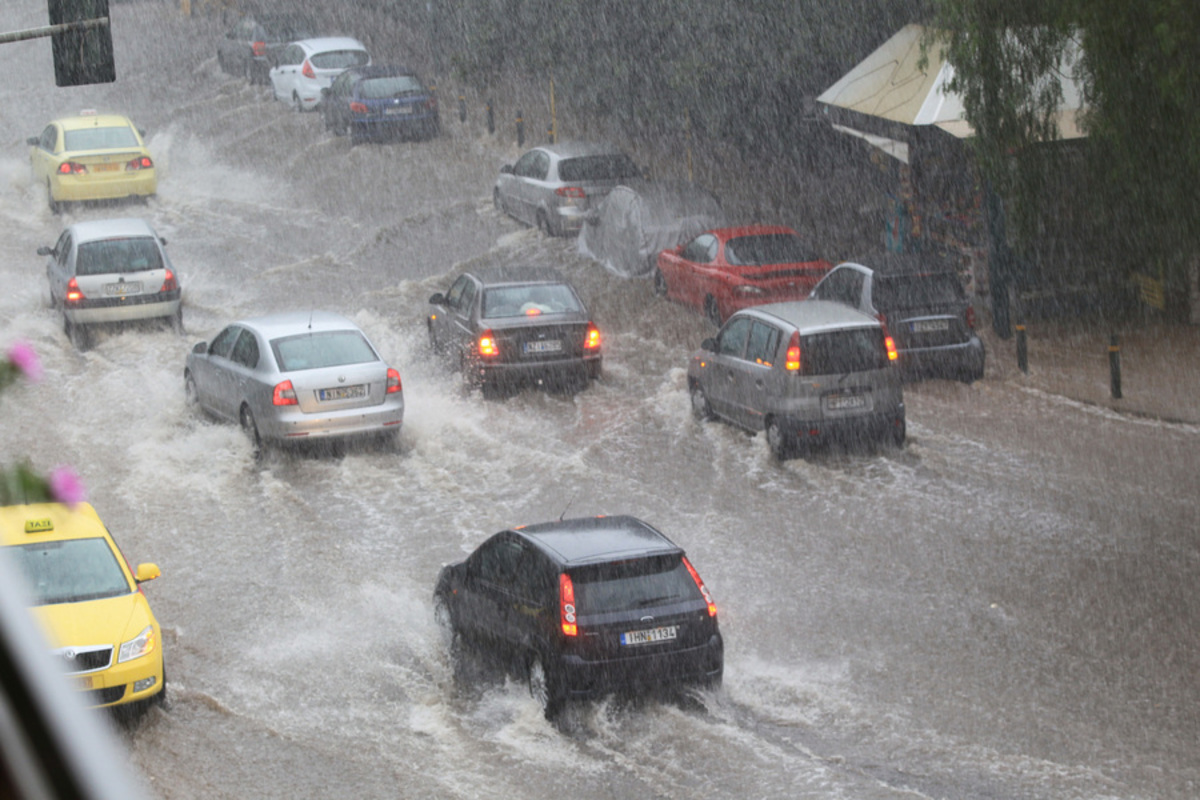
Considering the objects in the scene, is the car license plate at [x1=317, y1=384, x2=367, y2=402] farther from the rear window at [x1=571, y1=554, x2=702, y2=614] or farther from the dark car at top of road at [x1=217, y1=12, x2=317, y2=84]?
the dark car at top of road at [x1=217, y1=12, x2=317, y2=84]

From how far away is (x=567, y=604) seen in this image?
9.32m

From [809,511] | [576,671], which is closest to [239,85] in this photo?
[809,511]

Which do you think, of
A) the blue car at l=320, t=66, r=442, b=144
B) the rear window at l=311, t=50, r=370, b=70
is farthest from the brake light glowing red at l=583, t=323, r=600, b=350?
the rear window at l=311, t=50, r=370, b=70

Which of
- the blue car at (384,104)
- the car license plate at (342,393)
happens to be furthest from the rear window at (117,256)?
the blue car at (384,104)

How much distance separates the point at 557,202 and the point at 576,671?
55.7 feet

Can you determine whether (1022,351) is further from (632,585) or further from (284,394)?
(632,585)

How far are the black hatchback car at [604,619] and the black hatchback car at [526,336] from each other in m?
7.91

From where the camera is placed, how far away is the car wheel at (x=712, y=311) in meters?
20.4

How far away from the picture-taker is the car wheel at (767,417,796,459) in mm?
15047

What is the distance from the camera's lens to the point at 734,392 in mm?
16078

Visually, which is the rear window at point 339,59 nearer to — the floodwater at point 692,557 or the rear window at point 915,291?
the floodwater at point 692,557

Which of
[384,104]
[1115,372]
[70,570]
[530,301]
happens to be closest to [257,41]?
[384,104]

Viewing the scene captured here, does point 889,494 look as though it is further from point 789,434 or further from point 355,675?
point 355,675

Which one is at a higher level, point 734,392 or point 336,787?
point 734,392
